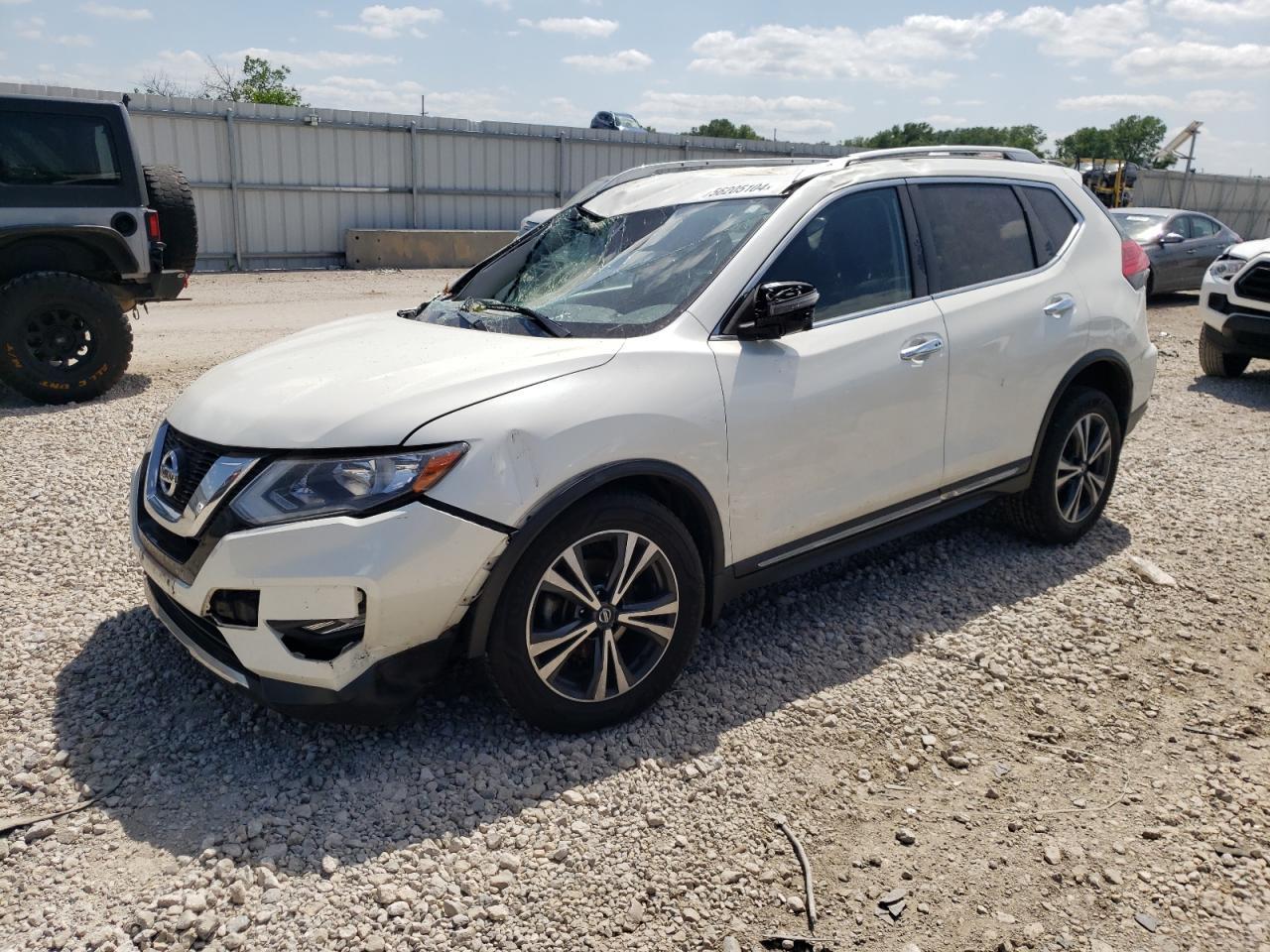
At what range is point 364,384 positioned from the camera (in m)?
3.19

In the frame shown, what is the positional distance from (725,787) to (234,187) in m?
19.0

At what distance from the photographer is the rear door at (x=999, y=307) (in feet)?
14.2

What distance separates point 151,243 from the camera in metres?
8.47

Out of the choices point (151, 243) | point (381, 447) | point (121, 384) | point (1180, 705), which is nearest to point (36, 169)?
point (151, 243)

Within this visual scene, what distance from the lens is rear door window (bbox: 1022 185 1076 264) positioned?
4.89m

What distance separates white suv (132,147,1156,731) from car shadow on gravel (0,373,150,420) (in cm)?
482

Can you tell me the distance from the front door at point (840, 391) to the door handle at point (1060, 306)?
827 millimetres

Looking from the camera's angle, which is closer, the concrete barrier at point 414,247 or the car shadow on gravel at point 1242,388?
the car shadow on gravel at point 1242,388

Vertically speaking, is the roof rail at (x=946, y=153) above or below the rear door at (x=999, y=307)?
above

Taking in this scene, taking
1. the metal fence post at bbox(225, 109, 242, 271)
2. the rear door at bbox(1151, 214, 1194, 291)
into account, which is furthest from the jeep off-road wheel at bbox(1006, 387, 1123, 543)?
the metal fence post at bbox(225, 109, 242, 271)

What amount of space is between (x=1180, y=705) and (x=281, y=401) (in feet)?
11.0

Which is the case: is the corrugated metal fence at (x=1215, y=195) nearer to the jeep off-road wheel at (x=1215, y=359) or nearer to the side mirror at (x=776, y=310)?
the jeep off-road wheel at (x=1215, y=359)

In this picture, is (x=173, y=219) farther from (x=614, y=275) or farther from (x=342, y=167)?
(x=342, y=167)

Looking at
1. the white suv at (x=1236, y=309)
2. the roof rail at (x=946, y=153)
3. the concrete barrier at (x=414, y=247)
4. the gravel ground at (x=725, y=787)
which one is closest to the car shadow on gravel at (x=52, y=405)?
the gravel ground at (x=725, y=787)
